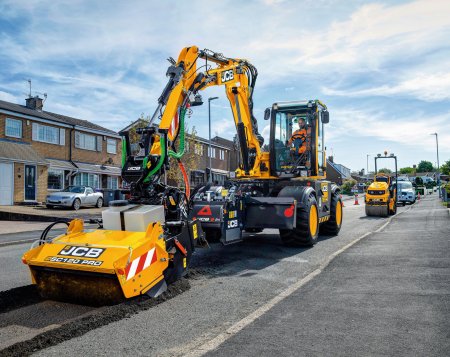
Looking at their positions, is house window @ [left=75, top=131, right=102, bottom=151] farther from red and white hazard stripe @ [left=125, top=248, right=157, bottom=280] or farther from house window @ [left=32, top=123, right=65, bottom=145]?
red and white hazard stripe @ [left=125, top=248, right=157, bottom=280]

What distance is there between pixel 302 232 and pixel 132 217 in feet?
16.7

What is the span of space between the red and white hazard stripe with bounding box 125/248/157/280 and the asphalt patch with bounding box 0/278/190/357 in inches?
15.7

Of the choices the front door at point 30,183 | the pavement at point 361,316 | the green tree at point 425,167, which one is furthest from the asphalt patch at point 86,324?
the green tree at point 425,167

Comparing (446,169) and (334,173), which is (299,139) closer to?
(334,173)

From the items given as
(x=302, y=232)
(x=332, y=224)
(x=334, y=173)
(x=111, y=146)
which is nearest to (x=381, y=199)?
(x=334, y=173)

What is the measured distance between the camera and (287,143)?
11.5m

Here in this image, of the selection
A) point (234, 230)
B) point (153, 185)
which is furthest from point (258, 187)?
point (153, 185)

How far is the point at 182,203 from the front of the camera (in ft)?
23.1

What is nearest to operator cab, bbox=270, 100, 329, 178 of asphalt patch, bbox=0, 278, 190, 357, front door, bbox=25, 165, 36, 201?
asphalt patch, bbox=0, 278, 190, 357

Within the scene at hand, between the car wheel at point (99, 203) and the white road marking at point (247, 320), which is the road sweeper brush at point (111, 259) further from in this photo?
the car wheel at point (99, 203)

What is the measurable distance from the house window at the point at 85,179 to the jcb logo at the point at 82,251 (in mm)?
27378

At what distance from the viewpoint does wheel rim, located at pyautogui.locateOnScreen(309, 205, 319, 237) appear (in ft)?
32.9

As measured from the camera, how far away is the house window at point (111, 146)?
3508 centimetres

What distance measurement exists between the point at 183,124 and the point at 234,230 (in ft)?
7.59
